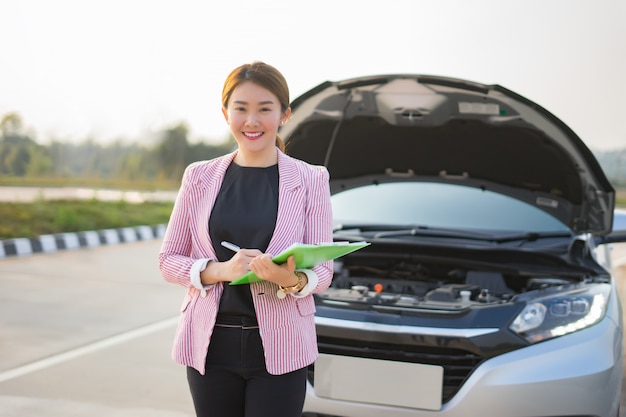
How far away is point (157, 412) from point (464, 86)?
7.43 ft

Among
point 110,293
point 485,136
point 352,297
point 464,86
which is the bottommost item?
point 110,293

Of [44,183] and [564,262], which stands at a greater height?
[564,262]

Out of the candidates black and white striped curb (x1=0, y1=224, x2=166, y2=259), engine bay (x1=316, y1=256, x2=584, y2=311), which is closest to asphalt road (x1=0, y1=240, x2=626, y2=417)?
black and white striped curb (x1=0, y1=224, x2=166, y2=259)

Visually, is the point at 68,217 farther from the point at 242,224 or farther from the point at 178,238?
the point at 242,224

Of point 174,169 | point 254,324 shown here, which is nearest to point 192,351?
point 254,324

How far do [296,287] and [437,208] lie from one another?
2382 millimetres

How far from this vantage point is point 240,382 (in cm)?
187

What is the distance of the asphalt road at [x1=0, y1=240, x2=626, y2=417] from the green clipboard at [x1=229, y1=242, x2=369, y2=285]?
2.34m

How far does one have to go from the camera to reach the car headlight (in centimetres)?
284

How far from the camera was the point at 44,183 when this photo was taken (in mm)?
19062

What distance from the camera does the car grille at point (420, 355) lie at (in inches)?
110

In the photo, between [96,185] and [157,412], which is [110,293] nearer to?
[157,412]

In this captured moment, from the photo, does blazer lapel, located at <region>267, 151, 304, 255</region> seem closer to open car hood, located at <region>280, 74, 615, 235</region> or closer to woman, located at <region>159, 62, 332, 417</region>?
woman, located at <region>159, 62, 332, 417</region>

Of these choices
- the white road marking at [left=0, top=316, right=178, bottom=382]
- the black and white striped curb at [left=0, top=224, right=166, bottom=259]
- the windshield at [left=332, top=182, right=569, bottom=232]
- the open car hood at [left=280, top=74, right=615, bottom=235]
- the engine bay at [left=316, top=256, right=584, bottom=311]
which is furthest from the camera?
the black and white striped curb at [left=0, top=224, right=166, bottom=259]
